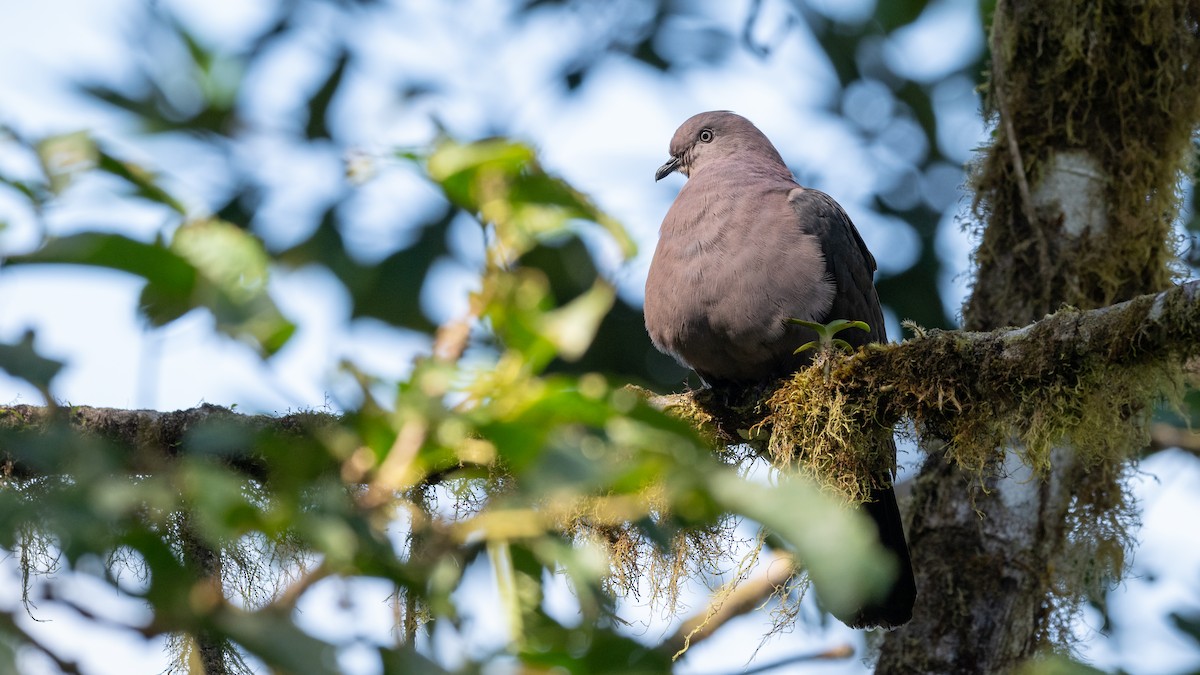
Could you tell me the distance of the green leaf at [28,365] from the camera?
4.31ft

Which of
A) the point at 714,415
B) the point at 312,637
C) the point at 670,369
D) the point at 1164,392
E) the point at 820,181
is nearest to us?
the point at 312,637

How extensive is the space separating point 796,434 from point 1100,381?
809 millimetres

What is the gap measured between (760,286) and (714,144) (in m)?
1.36

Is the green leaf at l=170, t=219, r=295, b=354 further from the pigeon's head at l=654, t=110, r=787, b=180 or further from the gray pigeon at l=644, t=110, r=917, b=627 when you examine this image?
the pigeon's head at l=654, t=110, r=787, b=180

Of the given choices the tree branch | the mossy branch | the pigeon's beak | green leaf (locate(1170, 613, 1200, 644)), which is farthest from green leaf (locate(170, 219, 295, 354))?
the pigeon's beak

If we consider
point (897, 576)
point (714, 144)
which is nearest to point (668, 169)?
point (714, 144)

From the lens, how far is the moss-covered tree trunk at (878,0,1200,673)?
4.01 meters

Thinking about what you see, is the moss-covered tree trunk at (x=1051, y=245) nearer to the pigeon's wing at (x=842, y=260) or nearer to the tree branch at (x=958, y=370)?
the pigeon's wing at (x=842, y=260)

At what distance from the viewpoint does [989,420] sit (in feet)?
10.3

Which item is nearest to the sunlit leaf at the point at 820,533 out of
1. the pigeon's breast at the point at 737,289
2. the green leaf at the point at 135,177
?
the green leaf at the point at 135,177

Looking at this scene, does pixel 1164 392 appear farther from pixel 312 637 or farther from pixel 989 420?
pixel 312 637

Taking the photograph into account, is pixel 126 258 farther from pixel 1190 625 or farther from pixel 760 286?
pixel 760 286

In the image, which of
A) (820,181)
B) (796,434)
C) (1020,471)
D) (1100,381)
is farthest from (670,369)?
(1100,381)

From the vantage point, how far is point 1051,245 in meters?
4.35
